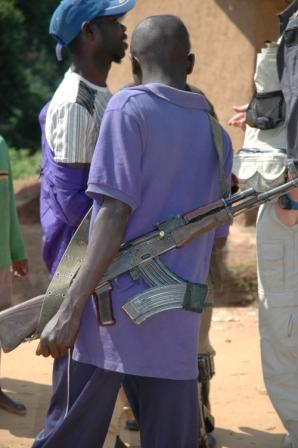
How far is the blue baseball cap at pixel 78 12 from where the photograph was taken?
3.49 meters

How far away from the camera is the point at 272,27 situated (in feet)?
24.8

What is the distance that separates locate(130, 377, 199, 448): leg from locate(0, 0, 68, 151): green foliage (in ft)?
49.1

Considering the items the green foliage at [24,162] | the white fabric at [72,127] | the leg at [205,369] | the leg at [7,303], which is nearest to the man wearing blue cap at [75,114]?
the white fabric at [72,127]

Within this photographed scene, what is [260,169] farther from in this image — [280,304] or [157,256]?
[157,256]

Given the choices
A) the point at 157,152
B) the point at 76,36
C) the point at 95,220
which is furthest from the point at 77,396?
the point at 76,36

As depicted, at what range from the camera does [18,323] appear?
304 centimetres

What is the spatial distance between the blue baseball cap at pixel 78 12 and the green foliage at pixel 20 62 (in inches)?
547

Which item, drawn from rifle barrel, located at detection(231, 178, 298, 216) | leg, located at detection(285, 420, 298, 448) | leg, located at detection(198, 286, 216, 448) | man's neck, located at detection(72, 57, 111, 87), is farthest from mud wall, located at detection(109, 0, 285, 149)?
rifle barrel, located at detection(231, 178, 298, 216)

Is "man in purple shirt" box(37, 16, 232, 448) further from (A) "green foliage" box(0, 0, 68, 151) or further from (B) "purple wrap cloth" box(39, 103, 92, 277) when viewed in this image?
(A) "green foliage" box(0, 0, 68, 151)

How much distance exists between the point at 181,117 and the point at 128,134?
21 centimetres

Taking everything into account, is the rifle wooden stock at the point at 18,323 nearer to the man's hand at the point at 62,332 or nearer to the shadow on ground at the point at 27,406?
the man's hand at the point at 62,332

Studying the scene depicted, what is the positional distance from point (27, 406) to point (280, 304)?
1.68 meters

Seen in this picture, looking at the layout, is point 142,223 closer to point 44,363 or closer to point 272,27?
→ point 44,363

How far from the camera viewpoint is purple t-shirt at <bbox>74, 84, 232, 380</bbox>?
2.68 m
